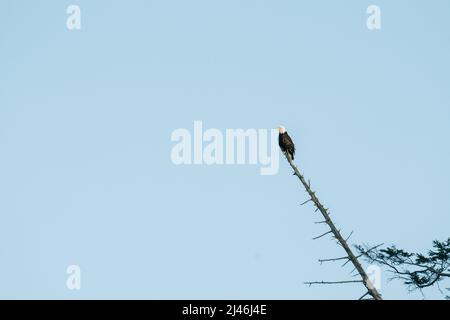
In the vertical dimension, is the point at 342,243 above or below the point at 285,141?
below

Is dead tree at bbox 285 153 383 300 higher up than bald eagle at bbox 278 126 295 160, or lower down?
lower down

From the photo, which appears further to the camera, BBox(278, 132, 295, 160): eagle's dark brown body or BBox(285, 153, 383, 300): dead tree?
BBox(278, 132, 295, 160): eagle's dark brown body

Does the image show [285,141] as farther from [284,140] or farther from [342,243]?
[342,243]

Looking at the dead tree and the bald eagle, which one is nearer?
the dead tree

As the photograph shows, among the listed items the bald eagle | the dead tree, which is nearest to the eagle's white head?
the bald eagle

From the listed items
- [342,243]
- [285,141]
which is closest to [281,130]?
[285,141]

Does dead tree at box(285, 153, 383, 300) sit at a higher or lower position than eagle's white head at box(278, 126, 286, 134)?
lower

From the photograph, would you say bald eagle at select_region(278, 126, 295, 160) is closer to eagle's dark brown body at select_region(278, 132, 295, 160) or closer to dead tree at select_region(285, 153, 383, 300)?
eagle's dark brown body at select_region(278, 132, 295, 160)

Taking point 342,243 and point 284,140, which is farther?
point 284,140

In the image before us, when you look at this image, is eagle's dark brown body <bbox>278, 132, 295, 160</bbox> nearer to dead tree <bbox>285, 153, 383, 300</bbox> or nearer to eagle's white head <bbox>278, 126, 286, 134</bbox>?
eagle's white head <bbox>278, 126, 286, 134</bbox>

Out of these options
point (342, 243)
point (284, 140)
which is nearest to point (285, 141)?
point (284, 140)

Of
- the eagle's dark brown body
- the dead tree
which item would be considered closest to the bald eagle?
the eagle's dark brown body

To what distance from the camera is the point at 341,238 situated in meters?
9.78
